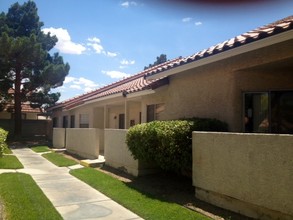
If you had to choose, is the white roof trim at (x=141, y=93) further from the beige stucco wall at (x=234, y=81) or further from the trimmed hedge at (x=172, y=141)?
the trimmed hedge at (x=172, y=141)

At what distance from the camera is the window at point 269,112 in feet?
27.0

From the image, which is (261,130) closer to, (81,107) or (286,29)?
(286,29)

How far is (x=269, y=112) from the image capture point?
27.2 ft

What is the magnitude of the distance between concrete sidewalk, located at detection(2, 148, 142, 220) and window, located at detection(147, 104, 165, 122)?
12.2 feet

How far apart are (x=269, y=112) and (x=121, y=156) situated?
16.8 feet

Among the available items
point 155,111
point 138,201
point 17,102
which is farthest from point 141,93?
point 17,102

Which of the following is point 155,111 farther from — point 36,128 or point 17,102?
point 36,128

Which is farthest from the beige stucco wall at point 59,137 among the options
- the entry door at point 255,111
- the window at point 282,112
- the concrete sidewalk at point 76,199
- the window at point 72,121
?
the window at point 282,112

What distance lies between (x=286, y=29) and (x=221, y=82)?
9.86 ft

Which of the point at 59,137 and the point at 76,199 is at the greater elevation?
the point at 59,137

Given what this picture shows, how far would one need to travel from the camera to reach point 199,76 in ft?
31.5

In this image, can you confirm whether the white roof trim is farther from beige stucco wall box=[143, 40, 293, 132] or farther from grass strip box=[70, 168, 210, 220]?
grass strip box=[70, 168, 210, 220]

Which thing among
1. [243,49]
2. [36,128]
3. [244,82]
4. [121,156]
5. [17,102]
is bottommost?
[121,156]

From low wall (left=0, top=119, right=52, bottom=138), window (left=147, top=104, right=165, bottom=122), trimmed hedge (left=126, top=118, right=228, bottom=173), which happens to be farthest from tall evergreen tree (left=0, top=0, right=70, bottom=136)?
trimmed hedge (left=126, top=118, right=228, bottom=173)
